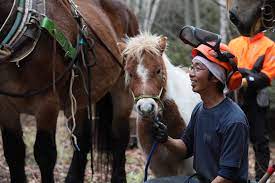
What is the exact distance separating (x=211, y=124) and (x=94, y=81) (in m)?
1.98

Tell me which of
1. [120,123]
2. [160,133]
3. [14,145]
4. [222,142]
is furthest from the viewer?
[120,123]

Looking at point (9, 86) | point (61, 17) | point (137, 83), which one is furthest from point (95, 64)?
point (137, 83)

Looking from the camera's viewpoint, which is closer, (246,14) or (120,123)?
(246,14)

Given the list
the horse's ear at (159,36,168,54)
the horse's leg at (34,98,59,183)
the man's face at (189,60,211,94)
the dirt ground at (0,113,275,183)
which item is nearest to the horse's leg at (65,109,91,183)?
the dirt ground at (0,113,275,183)

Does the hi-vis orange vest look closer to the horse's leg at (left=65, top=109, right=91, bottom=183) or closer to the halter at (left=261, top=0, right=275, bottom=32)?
the halter at (left=261, top=0, right=275, bottom=32)

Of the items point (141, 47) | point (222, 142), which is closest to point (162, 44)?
point (141, 47)

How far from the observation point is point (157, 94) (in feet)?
10.6

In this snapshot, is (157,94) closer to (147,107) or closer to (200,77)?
(147,107)

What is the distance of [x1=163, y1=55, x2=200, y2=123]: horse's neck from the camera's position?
3610 millimetres

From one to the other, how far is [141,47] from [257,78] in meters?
1.56

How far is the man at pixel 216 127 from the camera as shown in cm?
265

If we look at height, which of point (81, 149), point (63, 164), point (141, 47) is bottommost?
point (63, 164)

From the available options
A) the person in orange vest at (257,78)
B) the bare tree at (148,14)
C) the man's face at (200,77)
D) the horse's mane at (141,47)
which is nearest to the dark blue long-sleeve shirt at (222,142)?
the man's face at (200,77)

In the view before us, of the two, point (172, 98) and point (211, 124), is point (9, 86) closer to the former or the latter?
point (172, 98)
